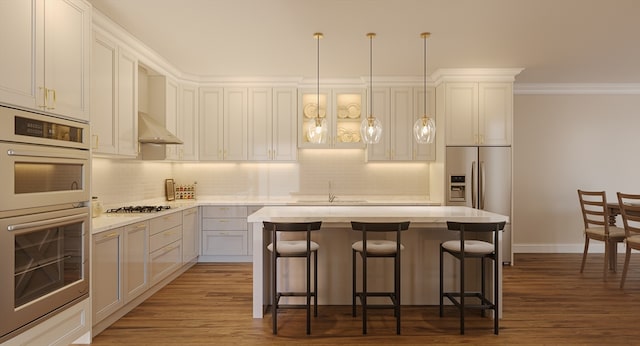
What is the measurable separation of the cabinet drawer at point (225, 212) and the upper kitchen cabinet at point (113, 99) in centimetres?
154

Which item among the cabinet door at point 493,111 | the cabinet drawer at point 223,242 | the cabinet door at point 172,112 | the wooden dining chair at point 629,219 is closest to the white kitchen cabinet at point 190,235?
the cabinet drawer at point 223,242

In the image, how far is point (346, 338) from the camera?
9.64ft

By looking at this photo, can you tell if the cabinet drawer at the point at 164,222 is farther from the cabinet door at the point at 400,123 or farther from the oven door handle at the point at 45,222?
the cabinet door at the point at 400,123

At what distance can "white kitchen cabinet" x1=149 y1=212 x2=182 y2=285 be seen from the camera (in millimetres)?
3875

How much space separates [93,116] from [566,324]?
15.4 feet

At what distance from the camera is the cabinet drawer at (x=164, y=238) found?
387cm

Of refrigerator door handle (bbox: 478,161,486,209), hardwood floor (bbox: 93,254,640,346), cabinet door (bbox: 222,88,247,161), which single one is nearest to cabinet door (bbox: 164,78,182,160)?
cabinet door (bbox: 222,88,247,161)

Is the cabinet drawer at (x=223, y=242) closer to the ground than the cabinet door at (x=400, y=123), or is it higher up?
closer to the ground

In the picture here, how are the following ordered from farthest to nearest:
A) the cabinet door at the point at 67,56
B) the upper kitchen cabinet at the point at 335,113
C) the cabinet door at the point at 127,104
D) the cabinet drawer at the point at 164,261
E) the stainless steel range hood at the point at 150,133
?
1. the upper kitchen cabinet at the point at 335,113
2. the stainless steel range hood at the point at 150,133
3. the cabinet drawer at the point at 164,261
4. the cabinet door at the point at 127,104
5. the cabinet door at the point at 67,56

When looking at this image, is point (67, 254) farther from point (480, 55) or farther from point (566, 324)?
point (480, 55)

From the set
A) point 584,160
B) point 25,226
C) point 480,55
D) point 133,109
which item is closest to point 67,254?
point 25,226

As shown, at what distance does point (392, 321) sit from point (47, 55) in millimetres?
3412

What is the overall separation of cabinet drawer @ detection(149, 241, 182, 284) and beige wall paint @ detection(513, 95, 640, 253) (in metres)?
5.31

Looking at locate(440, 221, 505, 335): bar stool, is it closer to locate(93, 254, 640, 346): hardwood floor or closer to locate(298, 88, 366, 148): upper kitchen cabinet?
locate(93, 254, 640, 346): hardwood floor
